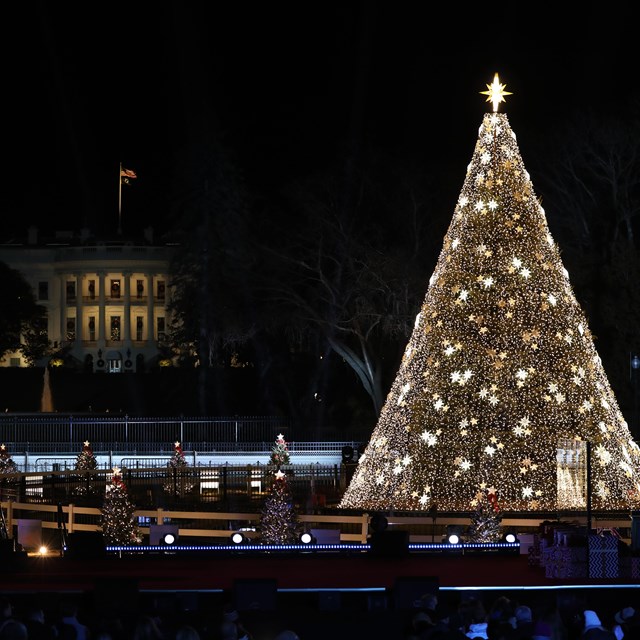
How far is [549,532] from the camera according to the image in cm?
2383

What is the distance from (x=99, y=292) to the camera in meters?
129

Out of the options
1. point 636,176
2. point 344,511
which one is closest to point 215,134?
point 636,176

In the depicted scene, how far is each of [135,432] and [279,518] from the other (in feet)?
96.4

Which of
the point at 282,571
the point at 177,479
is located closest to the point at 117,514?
the point at 282,571

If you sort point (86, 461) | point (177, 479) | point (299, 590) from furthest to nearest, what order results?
point (86, 461), point (177, 479), point (299, 590)

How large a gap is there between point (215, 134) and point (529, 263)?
43.0 metres

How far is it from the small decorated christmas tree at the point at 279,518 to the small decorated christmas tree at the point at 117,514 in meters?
2.12

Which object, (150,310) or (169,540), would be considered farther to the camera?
(150,310)

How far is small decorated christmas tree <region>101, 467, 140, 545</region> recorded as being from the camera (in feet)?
89.6

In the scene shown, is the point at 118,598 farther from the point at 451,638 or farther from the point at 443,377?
the point at 443,377

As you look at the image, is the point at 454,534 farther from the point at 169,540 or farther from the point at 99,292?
the point at 99,292

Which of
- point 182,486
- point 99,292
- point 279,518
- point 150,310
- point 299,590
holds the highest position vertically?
point 99,292

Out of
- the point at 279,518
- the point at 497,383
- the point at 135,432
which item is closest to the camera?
the point at 279,518

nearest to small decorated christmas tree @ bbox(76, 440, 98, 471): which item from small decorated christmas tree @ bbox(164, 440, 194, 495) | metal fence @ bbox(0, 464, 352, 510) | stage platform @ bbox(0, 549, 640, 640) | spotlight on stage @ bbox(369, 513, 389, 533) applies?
metal fence @ bbox(0, 464, 352, 510)
